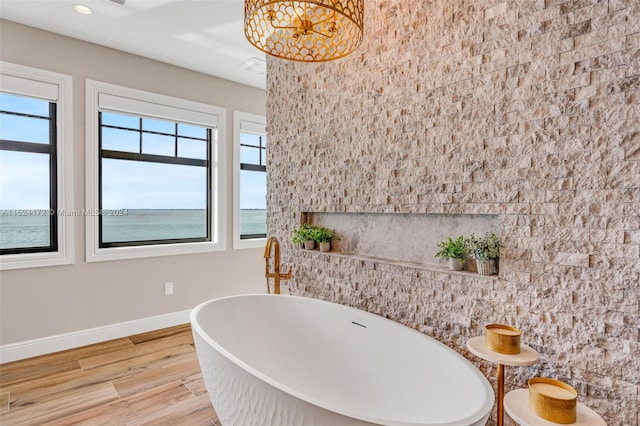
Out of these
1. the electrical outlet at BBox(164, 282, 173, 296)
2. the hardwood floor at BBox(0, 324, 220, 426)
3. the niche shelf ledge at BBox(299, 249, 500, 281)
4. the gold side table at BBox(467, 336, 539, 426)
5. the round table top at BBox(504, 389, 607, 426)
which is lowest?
the hardwood floor at BBox(0, 324, 220, 426)

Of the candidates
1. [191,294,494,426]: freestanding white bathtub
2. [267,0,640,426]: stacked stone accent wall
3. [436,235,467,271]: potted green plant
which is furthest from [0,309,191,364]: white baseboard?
[436,235,467,271]: potted green plant

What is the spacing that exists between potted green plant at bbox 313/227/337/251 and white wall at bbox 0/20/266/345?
183 cm

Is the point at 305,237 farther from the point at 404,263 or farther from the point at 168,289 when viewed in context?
the point at 168,289

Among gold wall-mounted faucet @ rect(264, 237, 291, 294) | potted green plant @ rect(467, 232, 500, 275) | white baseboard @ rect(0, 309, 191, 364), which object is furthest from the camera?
white baseboard @ rect(0, 309, 191, 364)

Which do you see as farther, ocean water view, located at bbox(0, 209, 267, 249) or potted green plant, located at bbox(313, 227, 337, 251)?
ocean water view, located at bbox(0, 209, 267, 249)

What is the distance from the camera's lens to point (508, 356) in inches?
50.1

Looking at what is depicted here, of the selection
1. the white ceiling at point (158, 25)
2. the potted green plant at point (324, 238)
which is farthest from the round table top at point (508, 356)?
the white ceiling at point (158, 25)

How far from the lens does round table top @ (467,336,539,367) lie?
1230 mm

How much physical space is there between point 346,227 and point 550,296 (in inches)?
50.3

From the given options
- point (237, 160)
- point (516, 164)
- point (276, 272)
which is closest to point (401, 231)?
point (516, 164)

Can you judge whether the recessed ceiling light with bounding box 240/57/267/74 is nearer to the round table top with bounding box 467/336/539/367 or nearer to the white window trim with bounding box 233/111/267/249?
the white window trim with bounding box 233/111/267/249

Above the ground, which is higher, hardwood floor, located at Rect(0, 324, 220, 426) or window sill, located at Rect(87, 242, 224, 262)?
window sill, located at Rect(87, 242, 224, 262)

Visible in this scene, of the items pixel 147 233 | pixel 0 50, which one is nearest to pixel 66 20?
pixel 0 50

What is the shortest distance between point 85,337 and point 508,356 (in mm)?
3316
